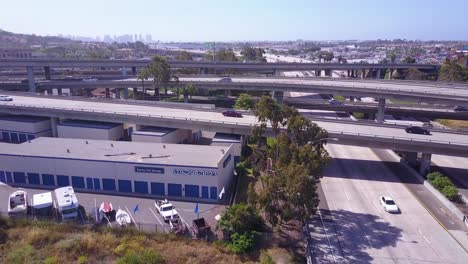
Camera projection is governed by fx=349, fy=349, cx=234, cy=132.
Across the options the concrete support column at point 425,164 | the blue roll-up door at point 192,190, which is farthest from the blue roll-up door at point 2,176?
the concrete support column at point 425,164

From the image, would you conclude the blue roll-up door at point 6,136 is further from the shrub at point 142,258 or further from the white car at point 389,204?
the white car at point 389,204

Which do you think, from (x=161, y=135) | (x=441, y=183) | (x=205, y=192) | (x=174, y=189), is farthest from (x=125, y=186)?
(x=441, y=183)

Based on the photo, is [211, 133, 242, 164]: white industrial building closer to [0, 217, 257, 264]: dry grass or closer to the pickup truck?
the pickup truck

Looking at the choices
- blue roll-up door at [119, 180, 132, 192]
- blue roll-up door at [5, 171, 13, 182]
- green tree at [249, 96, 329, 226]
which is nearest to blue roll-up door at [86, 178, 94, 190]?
blue roll-up door at [119, 180, 132, 192]

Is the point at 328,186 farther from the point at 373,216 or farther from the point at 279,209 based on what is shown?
the point at 279,209

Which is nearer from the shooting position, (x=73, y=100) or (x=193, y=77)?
(x=73, y=100)

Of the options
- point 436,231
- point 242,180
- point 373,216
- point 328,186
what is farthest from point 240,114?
point 436,231

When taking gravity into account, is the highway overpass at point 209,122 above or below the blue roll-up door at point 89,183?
above
